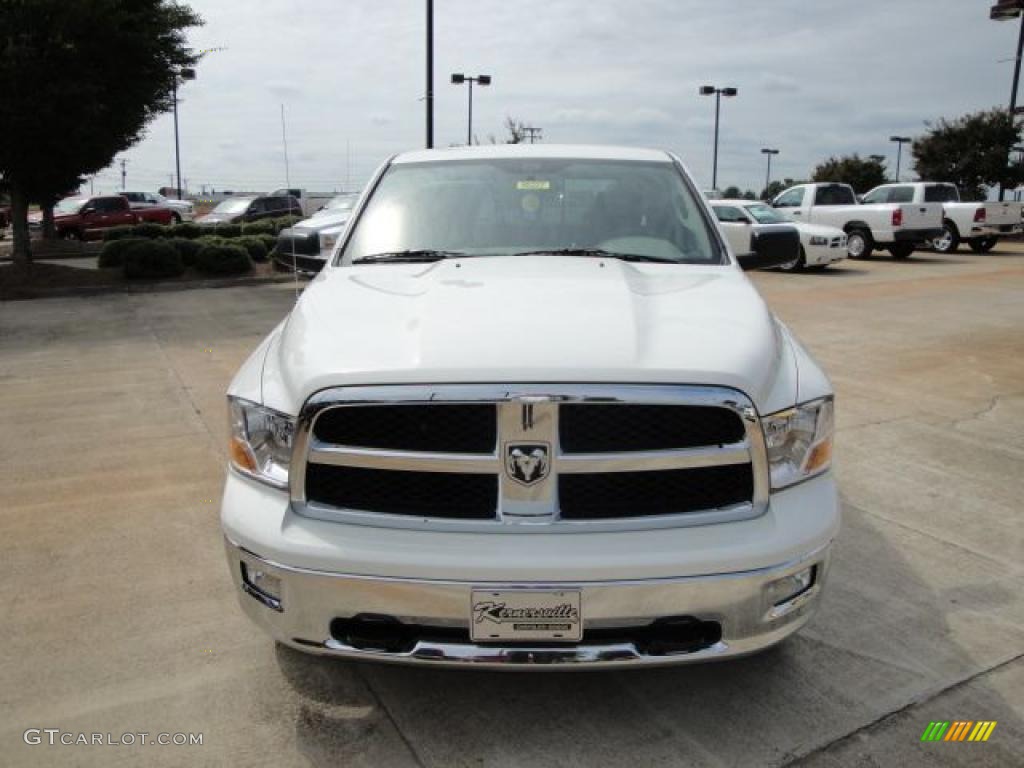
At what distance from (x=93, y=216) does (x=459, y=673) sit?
30.0 m

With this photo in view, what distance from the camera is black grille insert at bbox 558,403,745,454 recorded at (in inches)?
90.7

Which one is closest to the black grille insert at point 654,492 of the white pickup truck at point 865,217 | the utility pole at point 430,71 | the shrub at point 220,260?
the shrub at point 220,260

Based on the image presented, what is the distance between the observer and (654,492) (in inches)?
93.1

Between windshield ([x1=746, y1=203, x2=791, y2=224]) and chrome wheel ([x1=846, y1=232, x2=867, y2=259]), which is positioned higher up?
windshield ([x1=746, y1=203, x2=791, y2=224])

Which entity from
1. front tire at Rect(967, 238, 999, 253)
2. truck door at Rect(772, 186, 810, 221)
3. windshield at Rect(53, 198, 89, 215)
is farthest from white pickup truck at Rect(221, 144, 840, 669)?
windshield at Rect(53, 198, 89, 215)

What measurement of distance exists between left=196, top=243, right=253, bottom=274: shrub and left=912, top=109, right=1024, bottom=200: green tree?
24.4 m

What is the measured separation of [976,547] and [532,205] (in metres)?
2.60

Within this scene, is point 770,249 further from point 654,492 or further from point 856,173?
point 856,173

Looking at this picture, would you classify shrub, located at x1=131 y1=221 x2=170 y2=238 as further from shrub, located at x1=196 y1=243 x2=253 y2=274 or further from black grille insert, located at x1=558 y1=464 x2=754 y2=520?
black grille insert, located at x1=558 y1=464 x2=754 y2=520

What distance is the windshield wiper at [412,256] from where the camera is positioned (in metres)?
3.49

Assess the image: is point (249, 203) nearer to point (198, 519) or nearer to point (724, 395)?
point (198, 519)

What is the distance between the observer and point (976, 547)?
3916 millimetres

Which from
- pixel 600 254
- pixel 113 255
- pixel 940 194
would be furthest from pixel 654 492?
pixel 940 194

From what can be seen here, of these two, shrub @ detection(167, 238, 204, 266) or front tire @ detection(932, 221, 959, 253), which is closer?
shrub @ detection(167, 238, 204, 266)
